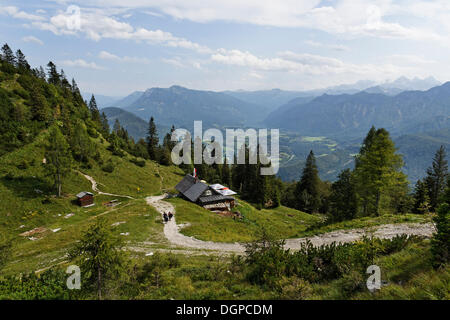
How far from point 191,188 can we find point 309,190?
45.9 metres

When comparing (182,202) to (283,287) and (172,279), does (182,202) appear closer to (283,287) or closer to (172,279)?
(172,279)

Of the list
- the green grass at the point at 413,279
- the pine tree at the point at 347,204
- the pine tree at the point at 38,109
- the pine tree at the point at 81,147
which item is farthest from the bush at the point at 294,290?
the pine tree at the point at 38,109

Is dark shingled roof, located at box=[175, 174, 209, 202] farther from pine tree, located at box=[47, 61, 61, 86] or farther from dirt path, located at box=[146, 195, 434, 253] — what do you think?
pine tree, located at box=[47, 61, 61, 86]

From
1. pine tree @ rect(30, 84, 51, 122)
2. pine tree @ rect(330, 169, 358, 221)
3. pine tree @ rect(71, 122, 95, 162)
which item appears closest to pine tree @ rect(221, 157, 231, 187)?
pine tree @ rect(71, 122, 95, 162)

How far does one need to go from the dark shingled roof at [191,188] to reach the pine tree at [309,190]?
4141cm

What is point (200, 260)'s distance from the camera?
2067 cm

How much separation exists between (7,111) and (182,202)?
160 ft

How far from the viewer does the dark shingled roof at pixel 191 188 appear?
47.2 m

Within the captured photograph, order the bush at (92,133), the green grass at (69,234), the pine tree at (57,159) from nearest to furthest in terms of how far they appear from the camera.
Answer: the green grass at (69,234) → the pine tree at (57,159) → the bush at (92,133)

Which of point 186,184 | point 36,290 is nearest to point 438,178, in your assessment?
point 186,184

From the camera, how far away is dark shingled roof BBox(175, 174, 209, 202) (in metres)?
47.2

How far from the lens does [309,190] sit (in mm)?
77812

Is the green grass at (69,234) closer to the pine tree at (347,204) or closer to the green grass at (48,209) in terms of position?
the green grass at (48,209)
